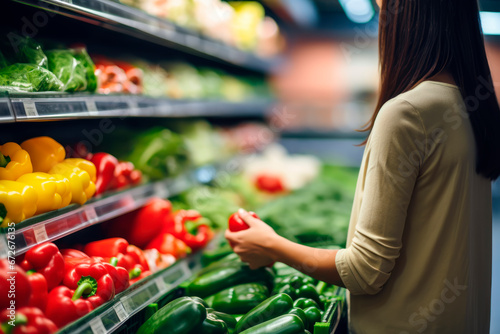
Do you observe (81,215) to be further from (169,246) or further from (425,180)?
(425,180)

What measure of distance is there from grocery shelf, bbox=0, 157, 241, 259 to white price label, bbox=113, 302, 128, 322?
31cm

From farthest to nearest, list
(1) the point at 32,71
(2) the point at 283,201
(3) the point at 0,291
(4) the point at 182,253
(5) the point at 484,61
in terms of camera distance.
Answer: (2) the point at 283,201 → (4) the point at 182,253 → (1) the point at 32,71 → (5) the point at 484,61 → (3) the point at 0,291

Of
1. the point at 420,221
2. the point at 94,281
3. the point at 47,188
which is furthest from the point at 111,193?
the point at 420,221

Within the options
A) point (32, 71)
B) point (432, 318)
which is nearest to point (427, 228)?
point (432, 318)

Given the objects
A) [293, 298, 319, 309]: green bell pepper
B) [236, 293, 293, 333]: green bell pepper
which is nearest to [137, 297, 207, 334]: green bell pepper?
[236, 293, 293, 333]: green bell pepper

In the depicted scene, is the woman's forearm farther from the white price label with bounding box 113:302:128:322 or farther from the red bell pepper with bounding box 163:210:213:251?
the red bell pepper with bounding box 163:210:213:251

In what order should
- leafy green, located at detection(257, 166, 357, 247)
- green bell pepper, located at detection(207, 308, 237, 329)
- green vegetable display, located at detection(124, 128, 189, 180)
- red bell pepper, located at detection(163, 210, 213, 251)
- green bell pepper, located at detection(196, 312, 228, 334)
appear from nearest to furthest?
green bell pepper, located at detection(196, 312, 228, 334) < green bell pepper, located at detection(207, 308, 237, 329) < red bell pepper, located at detection(163, 210, 213, 251) < green vegetable display, located at detection(124, 128, 189, 180) < leafy green, located at detection(257, 166, 357, 247)

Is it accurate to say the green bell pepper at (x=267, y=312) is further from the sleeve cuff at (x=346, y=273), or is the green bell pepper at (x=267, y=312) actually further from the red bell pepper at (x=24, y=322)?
the red bell pepper at (x=24, y=322)

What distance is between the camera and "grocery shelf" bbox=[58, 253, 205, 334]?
139 centimetres

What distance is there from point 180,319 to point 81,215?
0.59 metres

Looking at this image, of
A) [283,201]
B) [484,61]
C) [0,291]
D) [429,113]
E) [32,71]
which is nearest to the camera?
[0,291]

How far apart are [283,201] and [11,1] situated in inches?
97.0

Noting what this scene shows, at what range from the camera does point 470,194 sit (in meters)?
1.37

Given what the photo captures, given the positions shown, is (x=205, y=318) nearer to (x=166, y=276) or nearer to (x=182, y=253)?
(x=166, y=276)
